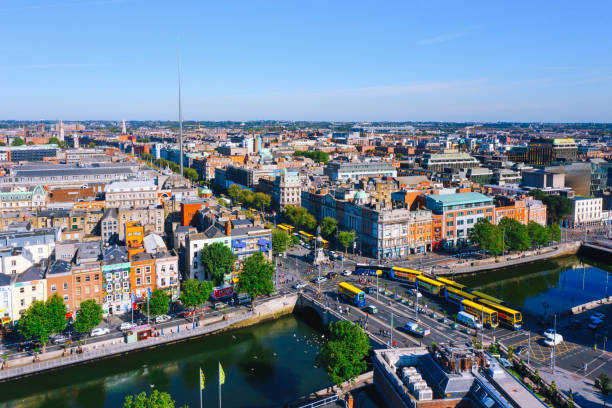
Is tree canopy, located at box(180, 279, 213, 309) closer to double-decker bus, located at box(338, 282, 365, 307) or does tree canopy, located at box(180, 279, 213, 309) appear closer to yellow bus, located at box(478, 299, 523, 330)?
double-decker bus, located at box(338, 282, 365, 307)

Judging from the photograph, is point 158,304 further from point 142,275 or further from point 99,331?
point 142,275

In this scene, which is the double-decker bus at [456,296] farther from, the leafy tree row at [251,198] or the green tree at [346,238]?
the leafy tree row at [251,198]

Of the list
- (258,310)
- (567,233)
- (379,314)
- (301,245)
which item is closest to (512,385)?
(379,314)

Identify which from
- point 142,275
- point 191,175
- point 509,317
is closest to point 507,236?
point 509,317

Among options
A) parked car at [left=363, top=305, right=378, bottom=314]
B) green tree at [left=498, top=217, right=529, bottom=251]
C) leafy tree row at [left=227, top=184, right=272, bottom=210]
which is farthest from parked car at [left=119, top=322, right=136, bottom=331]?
leafy tree row at [left=227, top=184, right=272, bottom=210]

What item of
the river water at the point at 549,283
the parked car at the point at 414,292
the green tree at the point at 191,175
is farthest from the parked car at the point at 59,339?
the green tree at the point at 191,175
